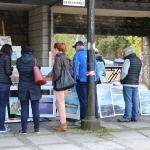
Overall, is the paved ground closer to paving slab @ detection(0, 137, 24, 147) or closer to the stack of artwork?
paving slab @ detection(0, 137, 24, 147)

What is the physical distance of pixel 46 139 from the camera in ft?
22.5

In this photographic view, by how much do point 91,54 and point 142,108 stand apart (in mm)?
2930

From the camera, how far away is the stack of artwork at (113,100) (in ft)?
30.2

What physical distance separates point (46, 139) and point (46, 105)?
2.13 m

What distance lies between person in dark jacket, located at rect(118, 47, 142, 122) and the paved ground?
51 centimetres

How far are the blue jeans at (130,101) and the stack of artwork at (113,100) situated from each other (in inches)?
24.2

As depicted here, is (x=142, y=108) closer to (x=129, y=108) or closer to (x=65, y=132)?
(x=129, y=108)

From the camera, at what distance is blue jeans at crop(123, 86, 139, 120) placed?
28.5 ft

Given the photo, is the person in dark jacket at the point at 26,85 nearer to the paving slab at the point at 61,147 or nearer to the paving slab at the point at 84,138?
the paving slab at the point at 84,138

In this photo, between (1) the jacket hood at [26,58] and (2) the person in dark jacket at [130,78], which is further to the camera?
(2) the person in dark jacket at [130,78]

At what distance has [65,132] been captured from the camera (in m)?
7.48

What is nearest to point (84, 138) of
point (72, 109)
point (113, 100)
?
point (72, 109)

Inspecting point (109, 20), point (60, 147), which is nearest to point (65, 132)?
point (60, 147)

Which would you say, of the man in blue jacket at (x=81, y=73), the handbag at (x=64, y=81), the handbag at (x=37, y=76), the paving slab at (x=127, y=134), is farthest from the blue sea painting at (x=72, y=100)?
the handbag at (x=37, y=76)
